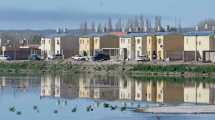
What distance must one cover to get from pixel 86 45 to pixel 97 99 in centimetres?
7280

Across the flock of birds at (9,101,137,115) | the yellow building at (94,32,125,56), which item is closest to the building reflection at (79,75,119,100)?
the flock of birds at (9,101,137,115)

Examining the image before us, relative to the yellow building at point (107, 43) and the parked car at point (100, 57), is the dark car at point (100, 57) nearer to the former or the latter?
the parked car at point (100, 57)

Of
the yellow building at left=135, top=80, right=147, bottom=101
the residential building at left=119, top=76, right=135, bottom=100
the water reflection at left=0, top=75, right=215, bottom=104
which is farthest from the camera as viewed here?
the residential building at left=119, top=76, right=135, bottom=100

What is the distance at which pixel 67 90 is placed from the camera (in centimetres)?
6222

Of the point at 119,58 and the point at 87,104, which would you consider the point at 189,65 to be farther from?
the point at 87,104

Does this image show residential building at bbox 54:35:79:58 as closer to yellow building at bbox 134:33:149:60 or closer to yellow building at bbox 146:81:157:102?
yellow building at bbox 134:33:149:60

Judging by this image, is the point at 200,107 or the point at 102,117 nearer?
the point at 102,117

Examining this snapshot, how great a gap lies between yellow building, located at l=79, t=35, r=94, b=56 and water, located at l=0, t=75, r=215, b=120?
168 ft

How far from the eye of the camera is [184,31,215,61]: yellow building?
98438mm

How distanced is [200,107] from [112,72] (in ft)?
168

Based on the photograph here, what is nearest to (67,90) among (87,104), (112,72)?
(87,104)

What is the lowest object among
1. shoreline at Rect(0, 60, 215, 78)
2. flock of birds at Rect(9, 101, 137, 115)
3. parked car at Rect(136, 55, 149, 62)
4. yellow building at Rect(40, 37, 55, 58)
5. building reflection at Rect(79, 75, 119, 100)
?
flock of birds at Rect(9, 101, 137, 115)

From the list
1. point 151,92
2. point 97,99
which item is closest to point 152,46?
point 151,92

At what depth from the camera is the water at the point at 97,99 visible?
40463mm
